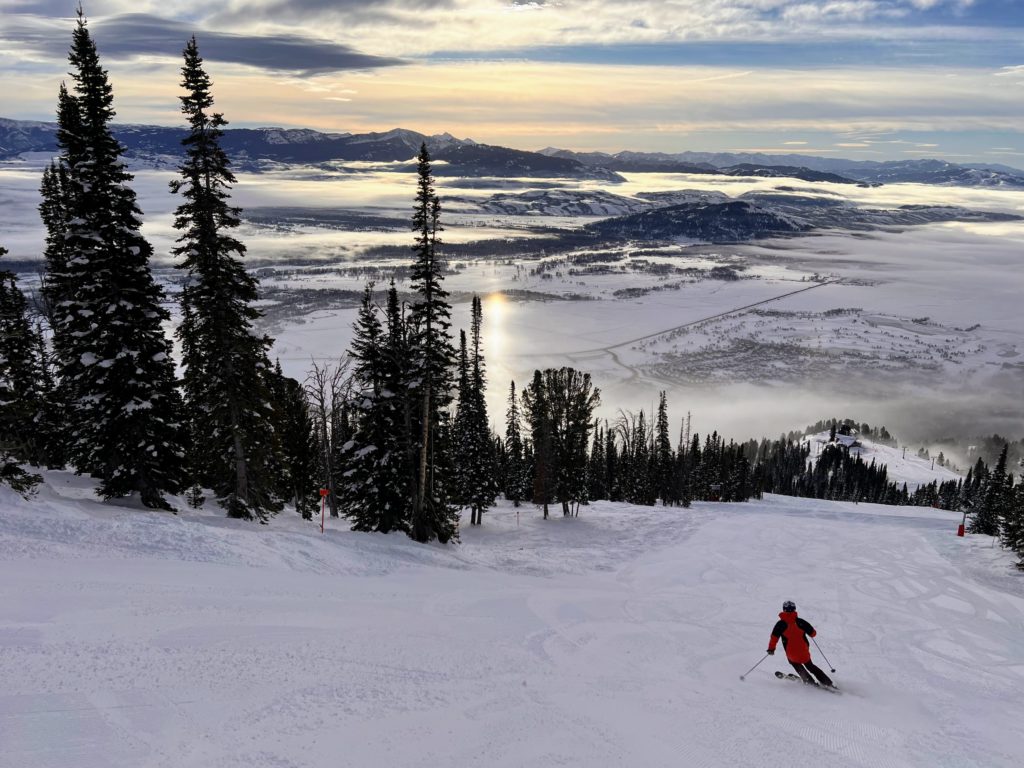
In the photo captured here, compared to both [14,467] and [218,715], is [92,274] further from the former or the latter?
[218,715]

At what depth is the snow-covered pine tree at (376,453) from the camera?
26.4 m

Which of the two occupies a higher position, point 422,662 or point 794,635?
point 422,662

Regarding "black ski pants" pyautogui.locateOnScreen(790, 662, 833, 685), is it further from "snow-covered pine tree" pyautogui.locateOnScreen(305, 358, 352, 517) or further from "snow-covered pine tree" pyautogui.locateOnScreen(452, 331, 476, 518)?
"snow-covered pine tree" pyautogui.locateOnScreen(452, 331, 476, 518)

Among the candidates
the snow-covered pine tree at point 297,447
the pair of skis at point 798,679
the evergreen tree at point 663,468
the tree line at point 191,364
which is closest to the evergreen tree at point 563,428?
the tree line at point 191,364

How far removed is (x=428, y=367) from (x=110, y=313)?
1114cm

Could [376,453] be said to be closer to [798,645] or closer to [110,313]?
[110,313]

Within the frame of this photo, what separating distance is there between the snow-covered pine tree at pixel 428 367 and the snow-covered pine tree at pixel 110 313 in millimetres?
9082

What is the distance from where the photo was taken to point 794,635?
40.2 feet

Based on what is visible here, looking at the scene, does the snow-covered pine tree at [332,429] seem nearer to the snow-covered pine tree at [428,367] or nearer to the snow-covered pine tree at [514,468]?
the snow-covered pine tree at [428,367]

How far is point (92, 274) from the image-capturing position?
1969 centimetres

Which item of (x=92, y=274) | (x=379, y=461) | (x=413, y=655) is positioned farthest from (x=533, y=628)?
(x=92, y=274)

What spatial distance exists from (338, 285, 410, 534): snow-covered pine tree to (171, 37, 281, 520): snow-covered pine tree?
3780 mm

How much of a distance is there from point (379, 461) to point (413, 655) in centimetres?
1606

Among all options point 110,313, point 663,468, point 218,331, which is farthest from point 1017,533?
point 663,468
